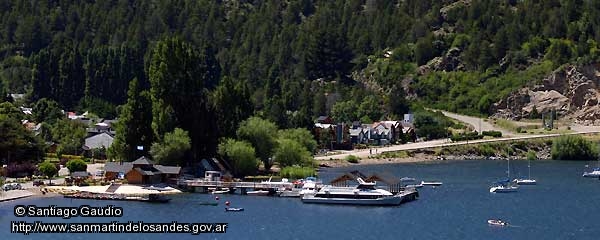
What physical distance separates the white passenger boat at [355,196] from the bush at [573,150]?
210 feet

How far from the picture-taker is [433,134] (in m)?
179

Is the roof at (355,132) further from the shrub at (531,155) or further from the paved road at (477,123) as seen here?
the shrub at (531,155)

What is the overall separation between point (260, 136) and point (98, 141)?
25.9 meters

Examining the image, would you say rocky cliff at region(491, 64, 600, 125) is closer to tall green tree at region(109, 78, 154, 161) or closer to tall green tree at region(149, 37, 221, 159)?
tall green tree at region(149, 37, 221, 159)

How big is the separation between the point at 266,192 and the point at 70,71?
287 feet

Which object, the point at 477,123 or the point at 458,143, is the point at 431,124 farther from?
the point at 458,143

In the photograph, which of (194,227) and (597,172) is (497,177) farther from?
(194,227)

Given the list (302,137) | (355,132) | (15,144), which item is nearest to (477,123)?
(355,132)

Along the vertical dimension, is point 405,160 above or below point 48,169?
above

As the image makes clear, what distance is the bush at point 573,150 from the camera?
16261 cm

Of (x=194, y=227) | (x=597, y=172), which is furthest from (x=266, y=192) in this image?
(x=597, y=172)

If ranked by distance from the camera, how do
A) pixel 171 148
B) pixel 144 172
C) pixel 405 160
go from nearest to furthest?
pixel 144 172 → pixel 171 148 → pixel 405 160

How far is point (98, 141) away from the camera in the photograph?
14325 centimetres

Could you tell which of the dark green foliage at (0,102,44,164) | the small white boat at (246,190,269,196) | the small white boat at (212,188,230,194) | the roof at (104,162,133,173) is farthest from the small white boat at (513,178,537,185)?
the dark green foliage at (0,102,44,164)
